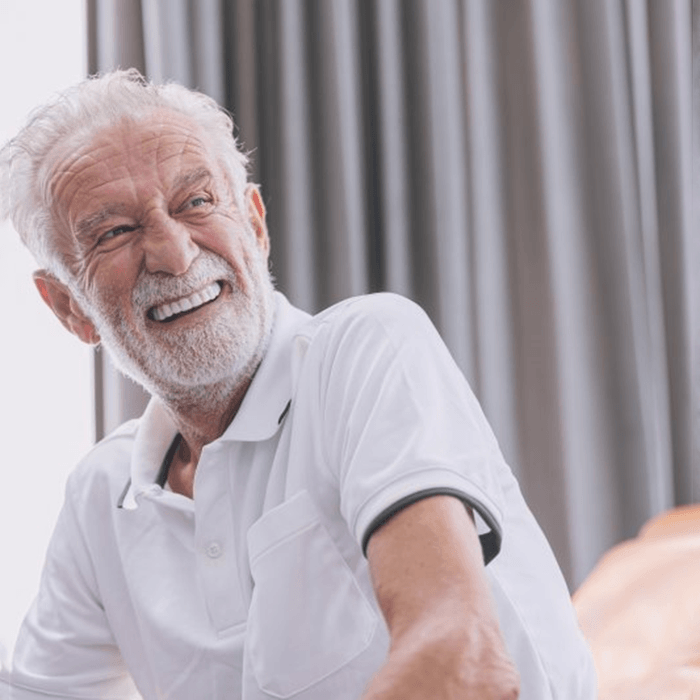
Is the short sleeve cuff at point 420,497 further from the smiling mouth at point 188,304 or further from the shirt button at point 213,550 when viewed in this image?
the smiling mouth at point 188,304

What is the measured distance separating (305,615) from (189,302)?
0.38 m

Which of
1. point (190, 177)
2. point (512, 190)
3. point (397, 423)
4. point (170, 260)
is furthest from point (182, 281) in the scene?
point (512, 190)

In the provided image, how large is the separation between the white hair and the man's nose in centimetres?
14

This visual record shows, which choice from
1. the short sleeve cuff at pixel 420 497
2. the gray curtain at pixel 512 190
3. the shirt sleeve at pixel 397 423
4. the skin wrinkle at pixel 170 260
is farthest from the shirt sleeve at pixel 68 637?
the gray curtain at pixel 512 190

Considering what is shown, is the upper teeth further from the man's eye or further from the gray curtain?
the gray curtain

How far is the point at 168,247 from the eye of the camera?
52.3 inches

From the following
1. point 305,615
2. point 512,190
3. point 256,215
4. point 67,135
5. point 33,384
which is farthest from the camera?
point 33,384

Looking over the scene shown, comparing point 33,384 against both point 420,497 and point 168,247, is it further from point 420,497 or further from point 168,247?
point 420,497

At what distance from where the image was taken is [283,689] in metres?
1.19

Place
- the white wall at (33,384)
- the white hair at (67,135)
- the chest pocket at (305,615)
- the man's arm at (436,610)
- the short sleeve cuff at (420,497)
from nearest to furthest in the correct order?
1. the man's arm at (436,610)
2. the short sleeve cuff at (420,497)
3. the chest pocket at (305,615)
4. the white hair at (67,135)
5. the white wall at (33,384)

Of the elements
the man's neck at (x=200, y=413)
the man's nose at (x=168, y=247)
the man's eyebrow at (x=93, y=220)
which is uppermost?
the man's eyebrow at (x=93, y=220)

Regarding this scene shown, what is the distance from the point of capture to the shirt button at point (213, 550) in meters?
1.29

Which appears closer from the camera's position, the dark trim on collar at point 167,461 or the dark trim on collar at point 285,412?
the dark trim on collar at point 285,412

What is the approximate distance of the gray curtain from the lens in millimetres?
2277
